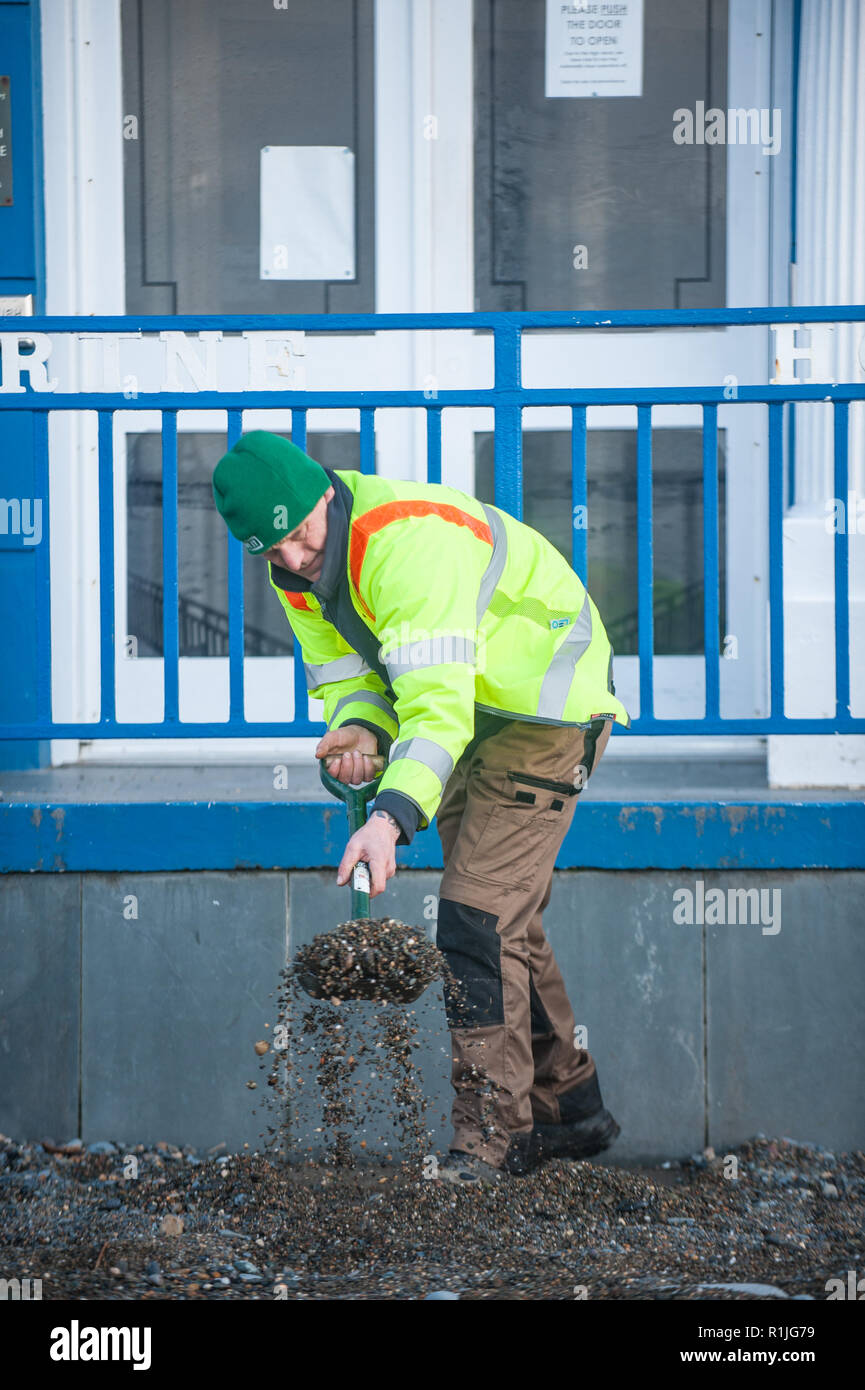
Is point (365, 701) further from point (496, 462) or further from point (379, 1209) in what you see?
point (379, 1209)

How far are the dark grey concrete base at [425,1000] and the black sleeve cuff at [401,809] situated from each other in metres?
1.11

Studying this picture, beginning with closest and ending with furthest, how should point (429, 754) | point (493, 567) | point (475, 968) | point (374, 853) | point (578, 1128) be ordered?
point (374, 853) < point (429, 754) < point (493, 567) < point (475, 968) < point (578, 1128)

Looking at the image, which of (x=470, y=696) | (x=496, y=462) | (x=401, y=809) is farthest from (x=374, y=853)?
(x=496, y=462)

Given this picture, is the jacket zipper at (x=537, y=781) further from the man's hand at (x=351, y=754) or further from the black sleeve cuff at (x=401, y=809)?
the black sleeve cuff at (x=401, y=809)

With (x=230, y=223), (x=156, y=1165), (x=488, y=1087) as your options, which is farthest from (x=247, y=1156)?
(x=230, y=223)

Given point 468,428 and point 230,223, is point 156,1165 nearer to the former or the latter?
point 468,428

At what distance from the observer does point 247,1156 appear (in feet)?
10.7

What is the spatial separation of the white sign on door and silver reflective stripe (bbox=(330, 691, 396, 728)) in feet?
8.65

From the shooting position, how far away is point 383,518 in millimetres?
2516

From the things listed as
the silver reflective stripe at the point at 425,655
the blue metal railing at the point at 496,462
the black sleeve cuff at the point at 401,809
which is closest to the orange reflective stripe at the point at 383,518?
the silver reflective stripe at the point at 425,655

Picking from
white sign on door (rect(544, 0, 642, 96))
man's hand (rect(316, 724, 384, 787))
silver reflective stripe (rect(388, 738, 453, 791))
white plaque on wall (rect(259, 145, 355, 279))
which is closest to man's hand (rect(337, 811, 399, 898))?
silver reflective stripe (rect(388, 738, 453, 791))

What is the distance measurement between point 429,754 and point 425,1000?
122 cm

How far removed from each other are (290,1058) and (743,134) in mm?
3333

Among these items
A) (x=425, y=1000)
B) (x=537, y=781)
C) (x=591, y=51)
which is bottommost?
(x=425, y=1000)
